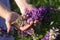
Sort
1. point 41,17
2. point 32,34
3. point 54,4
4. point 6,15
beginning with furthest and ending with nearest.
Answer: point 54,4 < point 6,15 < point 32,34 < point 41,17

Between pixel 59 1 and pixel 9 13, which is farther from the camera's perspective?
pixel 59 1

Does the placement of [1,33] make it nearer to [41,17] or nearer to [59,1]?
[41,17]

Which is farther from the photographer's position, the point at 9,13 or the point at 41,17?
the point at 9,13

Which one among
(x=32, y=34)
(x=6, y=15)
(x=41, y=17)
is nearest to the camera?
(x=41, y=17)

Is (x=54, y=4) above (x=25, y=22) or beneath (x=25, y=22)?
beneath

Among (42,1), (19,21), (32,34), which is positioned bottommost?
(42,1)

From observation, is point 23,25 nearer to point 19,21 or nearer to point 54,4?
point 19,21

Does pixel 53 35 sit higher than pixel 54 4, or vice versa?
pixel 53 35

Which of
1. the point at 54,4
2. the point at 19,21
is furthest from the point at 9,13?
the point at 54,4

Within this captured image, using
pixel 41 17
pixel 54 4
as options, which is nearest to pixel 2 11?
pixel 41 17
